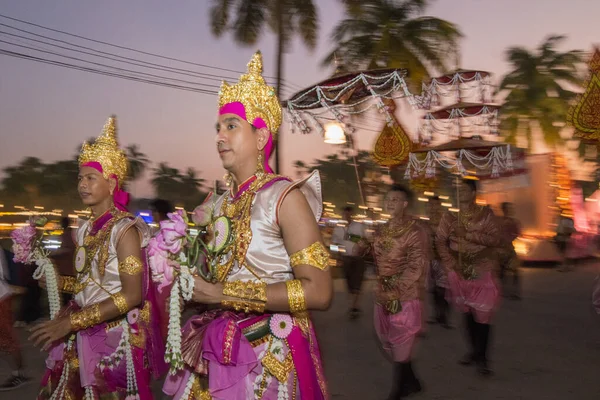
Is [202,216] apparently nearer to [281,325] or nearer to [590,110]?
[281,325]

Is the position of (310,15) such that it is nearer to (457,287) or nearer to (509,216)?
(509,216)

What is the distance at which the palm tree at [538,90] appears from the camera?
32.3 meters

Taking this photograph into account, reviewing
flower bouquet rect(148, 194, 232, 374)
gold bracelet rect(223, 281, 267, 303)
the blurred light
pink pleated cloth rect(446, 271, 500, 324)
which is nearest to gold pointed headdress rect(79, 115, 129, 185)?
flower bouquet rect(148, 194, 232, 374)

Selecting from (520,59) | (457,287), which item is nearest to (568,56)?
(520,59)

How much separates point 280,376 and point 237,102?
4.14ft

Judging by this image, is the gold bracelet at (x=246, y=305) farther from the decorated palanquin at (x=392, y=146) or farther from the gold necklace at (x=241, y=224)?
the decorated palanquin at (x=392, y=146)

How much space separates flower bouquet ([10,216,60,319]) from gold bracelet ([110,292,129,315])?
0.52 metres

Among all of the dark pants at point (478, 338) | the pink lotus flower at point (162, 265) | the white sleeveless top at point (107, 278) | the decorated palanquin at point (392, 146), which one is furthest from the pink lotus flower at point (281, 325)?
the decorated palanquin at point (392, 146)

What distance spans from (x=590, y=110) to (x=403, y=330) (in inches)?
215

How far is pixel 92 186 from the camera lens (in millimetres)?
3727

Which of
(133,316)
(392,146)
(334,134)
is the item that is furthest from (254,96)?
(392,146)

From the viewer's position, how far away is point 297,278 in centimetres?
239

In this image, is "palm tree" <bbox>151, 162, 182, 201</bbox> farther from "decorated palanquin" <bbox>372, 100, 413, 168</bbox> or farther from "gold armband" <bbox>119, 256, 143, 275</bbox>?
"gold armband" <bbox>119, 256, 143, 275</bbox>

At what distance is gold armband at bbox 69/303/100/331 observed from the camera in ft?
10.5
